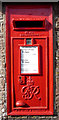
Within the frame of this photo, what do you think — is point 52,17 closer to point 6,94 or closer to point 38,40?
point 38,40

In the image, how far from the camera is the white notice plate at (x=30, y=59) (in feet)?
8.93

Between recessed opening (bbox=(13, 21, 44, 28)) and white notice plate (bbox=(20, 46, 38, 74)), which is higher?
recessed opening (bbox=(13, 21, 44, 28))

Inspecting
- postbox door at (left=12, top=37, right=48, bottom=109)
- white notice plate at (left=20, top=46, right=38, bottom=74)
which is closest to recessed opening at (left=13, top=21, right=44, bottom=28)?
postbox door at (left=12, top=37, right=48, bottom=109)

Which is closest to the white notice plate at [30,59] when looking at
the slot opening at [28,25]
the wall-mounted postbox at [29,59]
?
the wall-mounted postbox at [29,59]

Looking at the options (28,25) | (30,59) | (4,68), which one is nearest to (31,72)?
(30,59)

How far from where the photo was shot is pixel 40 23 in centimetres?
271

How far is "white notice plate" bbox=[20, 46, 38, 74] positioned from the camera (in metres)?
2.72

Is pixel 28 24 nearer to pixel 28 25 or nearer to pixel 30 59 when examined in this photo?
pixel 28 25

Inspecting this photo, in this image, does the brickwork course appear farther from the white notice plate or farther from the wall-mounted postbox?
the white notice plate

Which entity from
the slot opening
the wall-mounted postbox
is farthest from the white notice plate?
the slot opening

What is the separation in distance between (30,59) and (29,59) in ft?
0.07

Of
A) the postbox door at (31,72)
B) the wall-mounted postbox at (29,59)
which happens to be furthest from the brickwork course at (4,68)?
the postbox door at (31,72)

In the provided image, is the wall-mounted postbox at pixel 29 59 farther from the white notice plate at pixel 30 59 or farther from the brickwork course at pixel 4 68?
the brickwork course at pixel 4 68

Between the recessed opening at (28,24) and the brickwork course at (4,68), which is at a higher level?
the recessed opening at (28,24)
